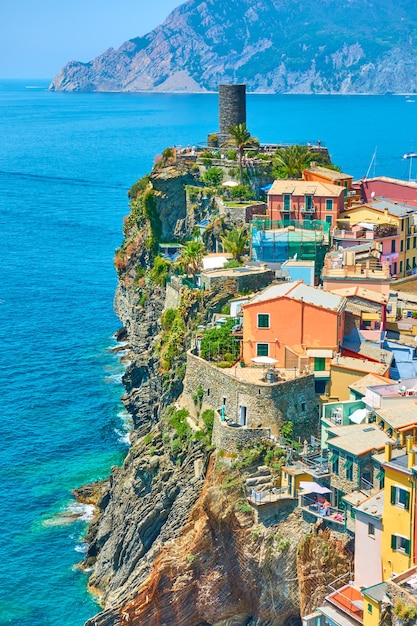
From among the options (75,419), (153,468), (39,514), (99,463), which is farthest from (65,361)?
(153,468)

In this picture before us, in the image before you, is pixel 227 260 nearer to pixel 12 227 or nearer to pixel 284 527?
pixel 284 527

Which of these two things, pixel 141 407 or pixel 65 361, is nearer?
pixel 141 407

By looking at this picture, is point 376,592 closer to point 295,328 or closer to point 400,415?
point 400,415

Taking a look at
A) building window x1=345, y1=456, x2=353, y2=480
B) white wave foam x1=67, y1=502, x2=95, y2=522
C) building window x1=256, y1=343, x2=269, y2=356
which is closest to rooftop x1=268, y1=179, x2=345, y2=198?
building window x1=256, y1=343, x2=269, y2=356

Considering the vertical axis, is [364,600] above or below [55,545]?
above

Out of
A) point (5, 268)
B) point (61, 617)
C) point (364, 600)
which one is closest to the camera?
point (364, 600)

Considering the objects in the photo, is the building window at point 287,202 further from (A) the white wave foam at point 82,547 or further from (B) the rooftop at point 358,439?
(B) the rooftop at point 358,439
